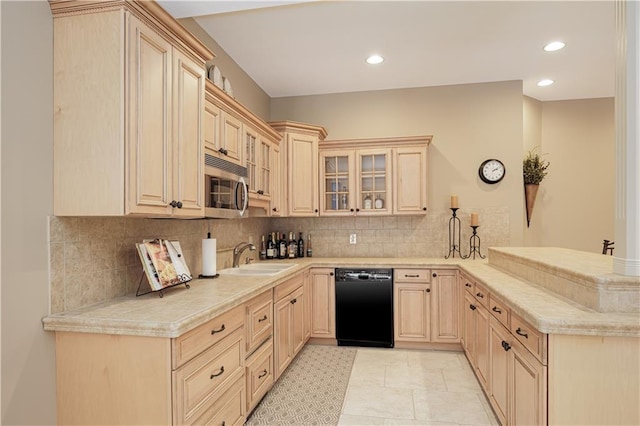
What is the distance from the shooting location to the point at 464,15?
2.97m

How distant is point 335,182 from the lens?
4402mm

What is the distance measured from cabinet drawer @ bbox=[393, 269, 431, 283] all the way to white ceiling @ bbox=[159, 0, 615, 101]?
2117mm

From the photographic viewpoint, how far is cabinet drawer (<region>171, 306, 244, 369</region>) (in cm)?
166

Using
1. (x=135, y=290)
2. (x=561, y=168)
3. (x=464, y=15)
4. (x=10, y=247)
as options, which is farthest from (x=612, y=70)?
(x=10, y=247)

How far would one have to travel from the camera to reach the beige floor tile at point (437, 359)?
135 inches

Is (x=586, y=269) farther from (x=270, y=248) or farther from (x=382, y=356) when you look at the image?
(x=270, y=248)

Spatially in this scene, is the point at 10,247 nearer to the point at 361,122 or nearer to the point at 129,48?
the point at 129,48

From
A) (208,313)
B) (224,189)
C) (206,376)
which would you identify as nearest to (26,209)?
(208,313)

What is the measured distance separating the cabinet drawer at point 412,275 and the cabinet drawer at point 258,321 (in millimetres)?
1540

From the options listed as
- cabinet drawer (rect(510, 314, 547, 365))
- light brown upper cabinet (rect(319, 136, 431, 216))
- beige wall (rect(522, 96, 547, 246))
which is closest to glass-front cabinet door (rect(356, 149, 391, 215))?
light brown upper cabinet (rect(319, 136, 431, 216))

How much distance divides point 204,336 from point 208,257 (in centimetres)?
106

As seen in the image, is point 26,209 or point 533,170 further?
point 533,170

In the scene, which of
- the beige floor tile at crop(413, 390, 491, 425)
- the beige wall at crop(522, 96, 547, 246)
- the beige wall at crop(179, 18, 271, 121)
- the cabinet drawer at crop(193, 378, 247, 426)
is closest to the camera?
the cabinet drawer at crop(193, 378, 247, 426)

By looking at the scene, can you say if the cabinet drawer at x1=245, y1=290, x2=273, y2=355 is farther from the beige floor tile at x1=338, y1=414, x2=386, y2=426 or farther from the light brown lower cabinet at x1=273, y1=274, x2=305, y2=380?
the beige floor tile at x1=338, y1=414, x2=386, y2=426
